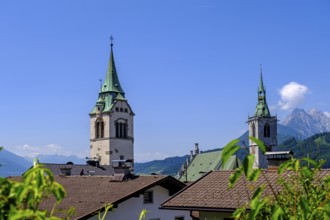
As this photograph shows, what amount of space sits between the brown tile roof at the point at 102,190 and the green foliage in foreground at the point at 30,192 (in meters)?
18.2

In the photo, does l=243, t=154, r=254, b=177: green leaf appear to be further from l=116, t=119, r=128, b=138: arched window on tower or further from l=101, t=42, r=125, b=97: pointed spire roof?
l=101, t=42, r=125, b=97: pointed spire roof

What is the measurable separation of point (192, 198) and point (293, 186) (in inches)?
533

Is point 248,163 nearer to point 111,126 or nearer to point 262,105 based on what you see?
point 111,126

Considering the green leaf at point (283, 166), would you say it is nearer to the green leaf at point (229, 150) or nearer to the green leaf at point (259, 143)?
the green leaf at point (259, 143)

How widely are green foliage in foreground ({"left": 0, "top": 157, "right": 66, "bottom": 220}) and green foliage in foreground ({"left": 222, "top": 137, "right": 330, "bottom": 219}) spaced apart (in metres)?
0.83

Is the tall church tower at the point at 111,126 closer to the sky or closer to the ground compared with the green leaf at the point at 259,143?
closer to the sky

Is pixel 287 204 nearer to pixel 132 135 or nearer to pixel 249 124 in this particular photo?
pixel 132 135

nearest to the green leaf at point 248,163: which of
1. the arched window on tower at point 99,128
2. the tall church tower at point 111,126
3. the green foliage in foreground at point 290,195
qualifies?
the green foliage in foreground at point 290,195

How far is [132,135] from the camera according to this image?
95375 millimetres

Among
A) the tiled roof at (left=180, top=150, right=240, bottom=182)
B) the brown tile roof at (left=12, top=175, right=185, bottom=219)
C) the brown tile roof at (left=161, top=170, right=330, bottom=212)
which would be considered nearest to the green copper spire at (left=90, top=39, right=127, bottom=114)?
the tiled roof at (left=180, top=150, right=240, bottom=182)

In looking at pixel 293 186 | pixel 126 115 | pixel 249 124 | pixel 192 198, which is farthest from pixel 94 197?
pixel 249 124

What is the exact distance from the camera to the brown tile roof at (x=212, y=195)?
16130 millimetres

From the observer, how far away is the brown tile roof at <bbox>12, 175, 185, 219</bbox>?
2211 cm

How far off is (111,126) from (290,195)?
89322mm
